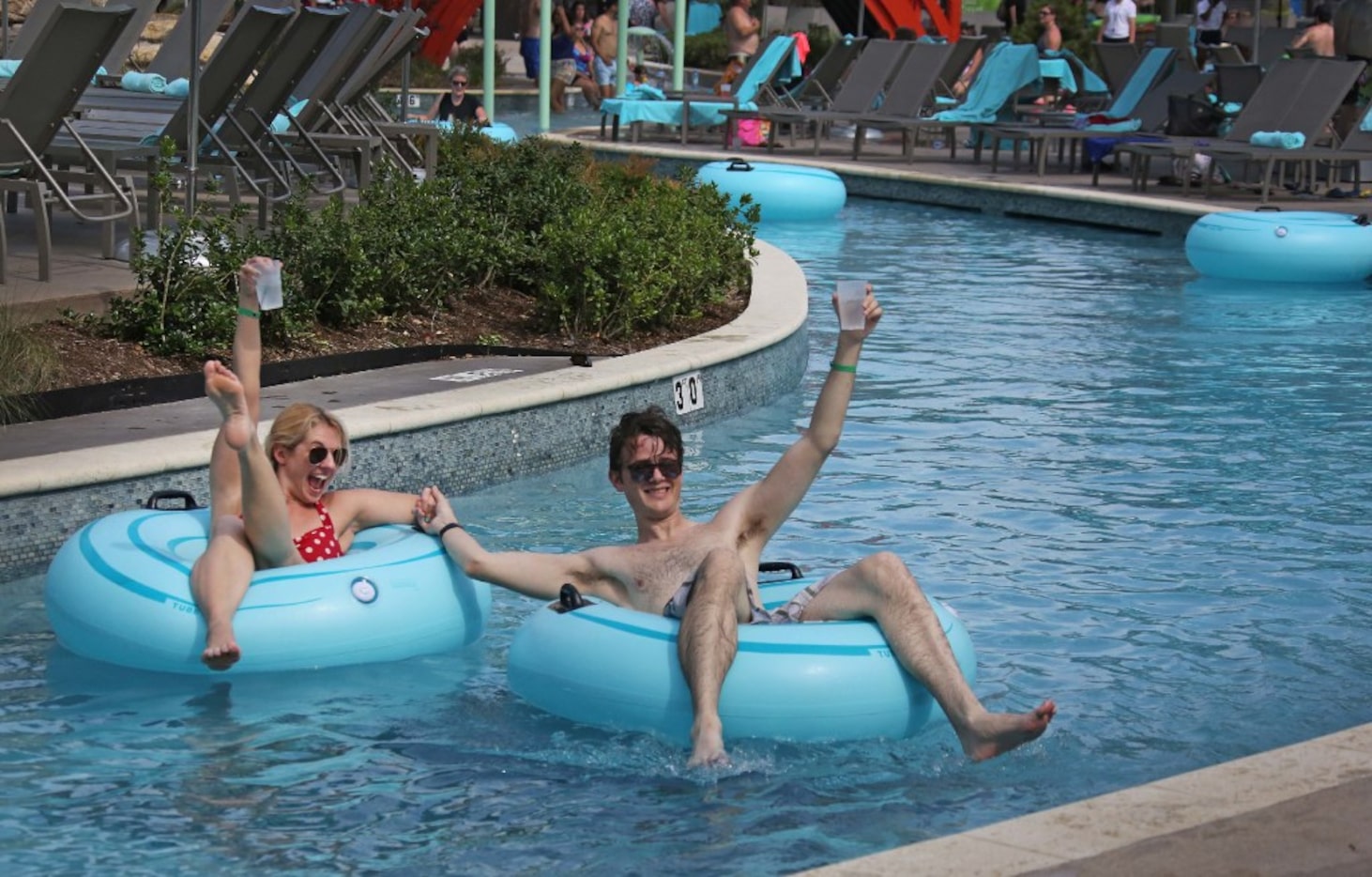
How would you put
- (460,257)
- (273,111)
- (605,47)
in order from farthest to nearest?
(605,47) < (273,111) < (460,257)

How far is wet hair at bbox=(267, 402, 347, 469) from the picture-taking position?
563 cm

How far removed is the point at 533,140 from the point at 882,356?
2419mm

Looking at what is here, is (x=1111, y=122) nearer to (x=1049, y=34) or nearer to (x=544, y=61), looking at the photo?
(x=1049, y=34)

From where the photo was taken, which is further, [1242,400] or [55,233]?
[55,233]

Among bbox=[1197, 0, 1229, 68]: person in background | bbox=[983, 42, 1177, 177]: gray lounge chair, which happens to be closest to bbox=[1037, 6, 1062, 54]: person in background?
bbox=[983, 42, 1177, 177]: gray lounge chair

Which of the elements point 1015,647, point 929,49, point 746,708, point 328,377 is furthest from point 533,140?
point 929,49

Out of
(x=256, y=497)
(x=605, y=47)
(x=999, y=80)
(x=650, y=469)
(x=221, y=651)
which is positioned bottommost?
(x=221, y=651)

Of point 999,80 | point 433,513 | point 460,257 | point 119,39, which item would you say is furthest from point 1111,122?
point 433,513

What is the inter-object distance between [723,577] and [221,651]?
1.35 metres

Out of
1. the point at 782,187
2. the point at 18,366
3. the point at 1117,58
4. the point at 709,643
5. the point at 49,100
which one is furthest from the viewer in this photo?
the point at 1117,58

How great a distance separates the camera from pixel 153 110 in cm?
1242

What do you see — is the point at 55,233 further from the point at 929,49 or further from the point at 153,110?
the point at 929,49

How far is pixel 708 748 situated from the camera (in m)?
4.75

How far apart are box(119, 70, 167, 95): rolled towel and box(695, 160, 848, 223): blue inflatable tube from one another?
5.37 meters
